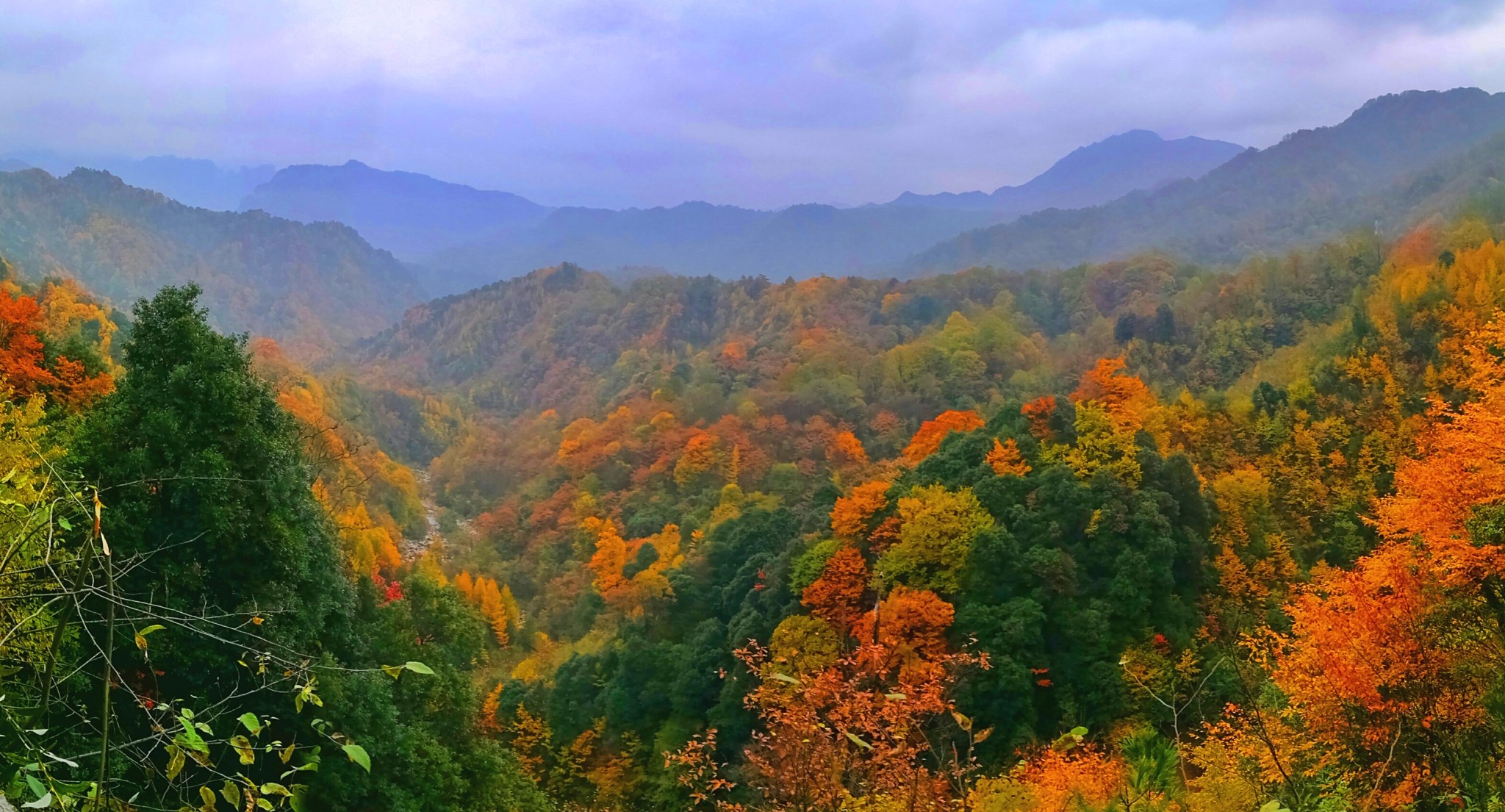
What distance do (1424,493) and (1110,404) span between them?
52.3 feet

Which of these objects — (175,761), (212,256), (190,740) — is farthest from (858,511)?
(212,256)

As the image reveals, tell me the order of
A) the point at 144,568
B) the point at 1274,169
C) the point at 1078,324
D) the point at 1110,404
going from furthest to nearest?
the point at 1274,169
the point at 1078,324
the point at 1110,404
the point at 144,568

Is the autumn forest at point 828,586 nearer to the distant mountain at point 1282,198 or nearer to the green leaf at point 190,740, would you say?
the green leaf at point 190,740

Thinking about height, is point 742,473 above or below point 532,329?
below

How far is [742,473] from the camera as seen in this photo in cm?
4644

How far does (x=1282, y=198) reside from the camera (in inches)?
4429

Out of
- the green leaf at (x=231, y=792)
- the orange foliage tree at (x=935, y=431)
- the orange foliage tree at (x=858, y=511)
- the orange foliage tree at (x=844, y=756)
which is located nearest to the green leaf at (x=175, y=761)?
the green leaf at (x=231, y=792)

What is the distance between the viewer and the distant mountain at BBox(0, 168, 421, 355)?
113812 millimetres

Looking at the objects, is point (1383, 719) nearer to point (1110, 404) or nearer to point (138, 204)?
point (1110, 404)

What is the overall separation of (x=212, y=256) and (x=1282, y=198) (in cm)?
16003

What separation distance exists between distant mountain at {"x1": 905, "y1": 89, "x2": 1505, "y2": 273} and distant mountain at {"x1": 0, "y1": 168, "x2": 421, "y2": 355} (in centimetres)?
10056

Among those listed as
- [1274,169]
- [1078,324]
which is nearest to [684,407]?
[1078,324]

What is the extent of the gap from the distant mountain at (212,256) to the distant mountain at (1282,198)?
330 feet

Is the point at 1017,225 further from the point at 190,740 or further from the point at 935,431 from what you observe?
the point at 190,740
